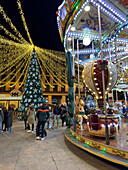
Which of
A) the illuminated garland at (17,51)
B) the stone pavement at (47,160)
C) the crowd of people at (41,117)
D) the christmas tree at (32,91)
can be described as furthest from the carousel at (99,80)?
the christmas tree at (32,91)

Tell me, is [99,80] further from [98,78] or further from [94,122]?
[94,122]

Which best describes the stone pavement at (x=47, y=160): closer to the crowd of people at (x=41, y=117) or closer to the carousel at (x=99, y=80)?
the carousel at (x=99, y=80)

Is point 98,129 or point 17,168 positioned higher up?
point 98,129

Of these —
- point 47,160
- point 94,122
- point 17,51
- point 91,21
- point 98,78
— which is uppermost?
point 91,21

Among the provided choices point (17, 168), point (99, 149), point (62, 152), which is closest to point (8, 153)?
point (17, 168)

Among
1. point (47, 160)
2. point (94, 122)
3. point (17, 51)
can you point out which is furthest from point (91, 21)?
point (47, 160)

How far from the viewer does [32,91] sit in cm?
1351

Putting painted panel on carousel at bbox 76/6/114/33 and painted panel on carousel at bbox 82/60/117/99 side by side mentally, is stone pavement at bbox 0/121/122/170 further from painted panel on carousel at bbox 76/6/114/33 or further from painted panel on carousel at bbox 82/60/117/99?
painted panel on carousel at bbox 76/6/114/33

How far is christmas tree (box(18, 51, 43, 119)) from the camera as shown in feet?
43.2

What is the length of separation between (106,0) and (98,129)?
5.63 meters

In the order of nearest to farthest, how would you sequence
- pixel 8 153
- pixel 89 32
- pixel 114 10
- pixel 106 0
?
pixel 8 153, pixel 106 0, pixel 114 10, pixel 89 32

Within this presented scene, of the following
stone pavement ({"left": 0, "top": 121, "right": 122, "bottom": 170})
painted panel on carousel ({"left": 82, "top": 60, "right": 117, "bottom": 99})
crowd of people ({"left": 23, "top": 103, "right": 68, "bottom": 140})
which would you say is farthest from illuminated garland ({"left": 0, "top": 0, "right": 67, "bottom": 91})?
stone pavement ({"left": 0, "top": 121, "right": 122, "bottom": 170})

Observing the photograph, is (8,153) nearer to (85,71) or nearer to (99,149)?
Result: (99,149)

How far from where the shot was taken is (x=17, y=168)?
3.15 m
